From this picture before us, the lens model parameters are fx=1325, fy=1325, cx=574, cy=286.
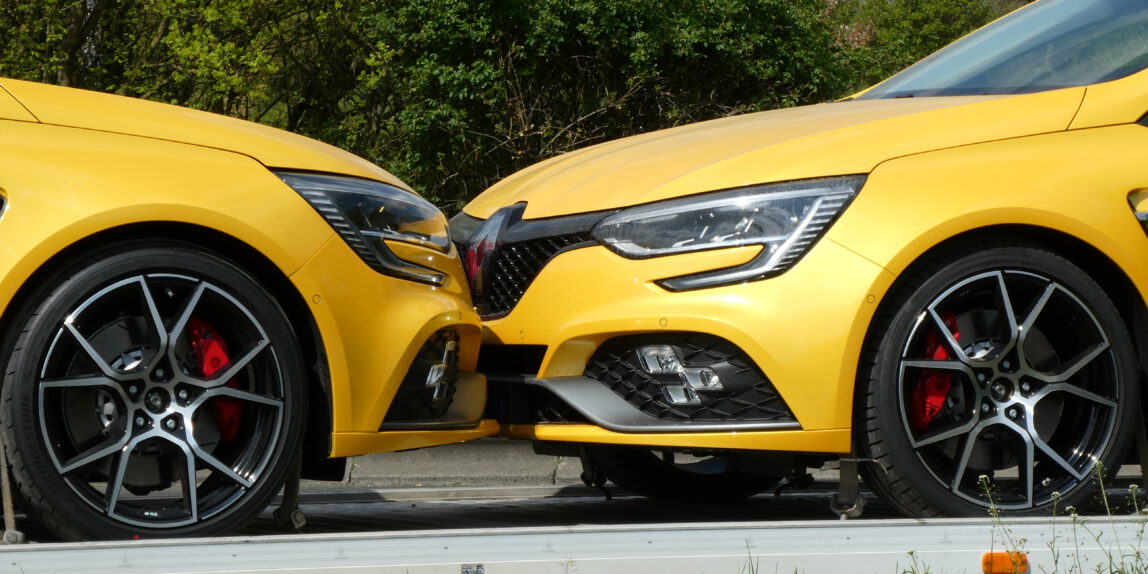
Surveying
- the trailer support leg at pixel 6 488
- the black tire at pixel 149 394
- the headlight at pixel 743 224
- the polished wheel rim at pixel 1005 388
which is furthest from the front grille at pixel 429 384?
the polished wheel rim at pixel 1005 388

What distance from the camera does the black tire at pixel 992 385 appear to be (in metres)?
3.44

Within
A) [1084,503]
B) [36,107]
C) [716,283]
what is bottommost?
[1084,503]

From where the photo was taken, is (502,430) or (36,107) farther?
(502,430)

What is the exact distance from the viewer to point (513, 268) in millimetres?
4012

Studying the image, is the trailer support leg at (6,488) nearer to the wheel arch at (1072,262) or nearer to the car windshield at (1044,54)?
the wheel arch at (1072,262)

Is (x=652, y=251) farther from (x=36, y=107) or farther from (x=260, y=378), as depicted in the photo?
(x=36, y=107)

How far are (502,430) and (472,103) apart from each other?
11.3m

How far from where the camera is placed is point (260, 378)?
3324 millimetres

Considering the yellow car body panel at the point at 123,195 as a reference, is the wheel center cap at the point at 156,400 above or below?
below

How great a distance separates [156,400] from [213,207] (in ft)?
1.58

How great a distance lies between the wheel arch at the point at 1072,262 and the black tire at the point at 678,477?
63.7 inches

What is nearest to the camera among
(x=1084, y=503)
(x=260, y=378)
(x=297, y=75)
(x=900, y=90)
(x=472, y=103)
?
(x=260, y=378)

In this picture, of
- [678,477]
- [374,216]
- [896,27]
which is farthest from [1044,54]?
[896,27]

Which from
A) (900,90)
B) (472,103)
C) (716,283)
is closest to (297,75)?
(472,103)
